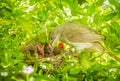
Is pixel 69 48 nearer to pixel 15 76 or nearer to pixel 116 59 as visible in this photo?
pixel 116 59

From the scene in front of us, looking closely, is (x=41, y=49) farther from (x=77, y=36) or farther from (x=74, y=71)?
(x=74, y=71)

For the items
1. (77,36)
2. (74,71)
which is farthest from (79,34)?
(74,71)

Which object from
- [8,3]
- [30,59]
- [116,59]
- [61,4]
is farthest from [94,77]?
[8,3]

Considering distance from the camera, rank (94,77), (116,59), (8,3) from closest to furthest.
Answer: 1. (94,77)
2. (116,59)
3. (8,3)

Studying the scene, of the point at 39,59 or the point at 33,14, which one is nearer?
the point at 39,59

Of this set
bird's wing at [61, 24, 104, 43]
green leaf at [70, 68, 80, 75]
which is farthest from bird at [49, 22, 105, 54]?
green leaf at [70, 68, 80, 75]

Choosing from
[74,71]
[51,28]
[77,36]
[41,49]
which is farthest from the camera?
[51,28]

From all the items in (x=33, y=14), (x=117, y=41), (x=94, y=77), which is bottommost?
(x=94, y=77)
